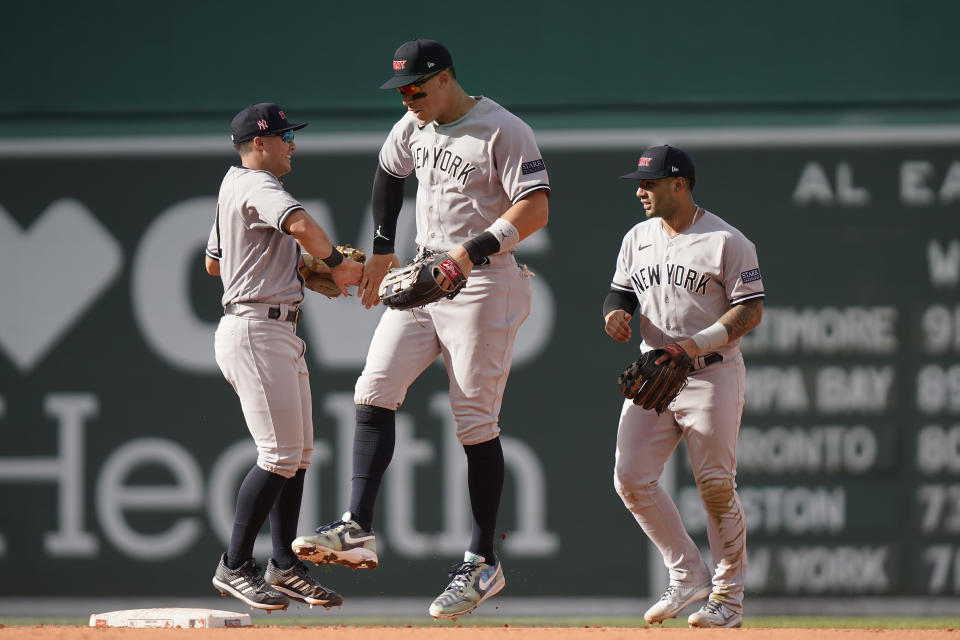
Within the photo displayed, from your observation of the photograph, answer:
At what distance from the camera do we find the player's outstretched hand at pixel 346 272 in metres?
4.16

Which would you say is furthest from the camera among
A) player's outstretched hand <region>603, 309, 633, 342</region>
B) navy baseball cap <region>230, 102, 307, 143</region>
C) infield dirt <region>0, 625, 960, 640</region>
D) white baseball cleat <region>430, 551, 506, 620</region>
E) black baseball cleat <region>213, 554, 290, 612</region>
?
player's outstretched hand <region>603, 309, 633, 342</region>

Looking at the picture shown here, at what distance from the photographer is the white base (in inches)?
183

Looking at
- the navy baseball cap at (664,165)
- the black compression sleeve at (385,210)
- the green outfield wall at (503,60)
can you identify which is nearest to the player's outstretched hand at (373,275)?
the black compression sleeve at (385,210)

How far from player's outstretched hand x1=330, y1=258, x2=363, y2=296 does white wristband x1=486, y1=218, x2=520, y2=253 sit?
1.68 ft

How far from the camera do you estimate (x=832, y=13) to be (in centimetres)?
635

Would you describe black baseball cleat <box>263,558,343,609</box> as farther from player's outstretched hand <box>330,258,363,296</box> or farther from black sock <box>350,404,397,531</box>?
player's outstretched hand <box>330,258,363,296</box>

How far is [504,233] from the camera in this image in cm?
387

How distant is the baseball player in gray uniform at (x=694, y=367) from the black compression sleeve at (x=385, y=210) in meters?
0.83

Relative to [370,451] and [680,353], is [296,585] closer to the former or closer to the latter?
[370,451]

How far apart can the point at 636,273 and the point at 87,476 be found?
3.16 meters

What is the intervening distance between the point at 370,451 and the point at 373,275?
1.89 feet

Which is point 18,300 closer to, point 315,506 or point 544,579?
point 315,506

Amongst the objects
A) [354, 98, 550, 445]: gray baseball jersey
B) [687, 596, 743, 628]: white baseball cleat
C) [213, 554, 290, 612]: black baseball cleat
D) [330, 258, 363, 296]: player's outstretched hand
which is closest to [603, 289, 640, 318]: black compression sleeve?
[354, 98, 550, 445]: gray baseball jersey

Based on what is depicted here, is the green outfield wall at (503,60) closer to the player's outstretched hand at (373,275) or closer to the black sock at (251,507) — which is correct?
the player's outstretched hand at (373,275)
